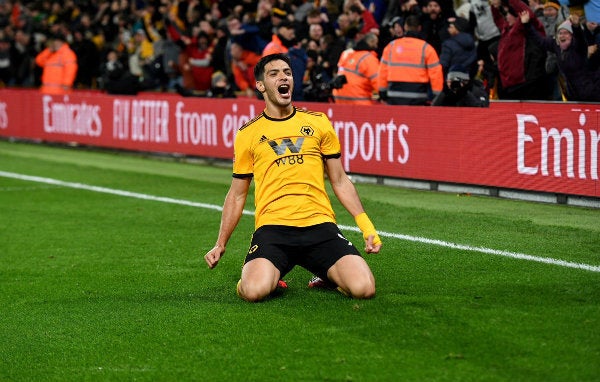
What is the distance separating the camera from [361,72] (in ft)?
57.8

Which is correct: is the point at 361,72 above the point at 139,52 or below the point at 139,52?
below

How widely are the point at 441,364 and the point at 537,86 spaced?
32.8ft

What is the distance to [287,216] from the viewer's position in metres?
8.41

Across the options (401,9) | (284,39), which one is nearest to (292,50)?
(284,39)

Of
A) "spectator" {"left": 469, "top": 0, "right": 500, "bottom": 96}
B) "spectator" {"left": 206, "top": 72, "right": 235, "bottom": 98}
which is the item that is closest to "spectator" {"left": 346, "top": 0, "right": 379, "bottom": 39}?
"spectator" {"left": 469, "top": 0, "right": 500, "bottom": 96}

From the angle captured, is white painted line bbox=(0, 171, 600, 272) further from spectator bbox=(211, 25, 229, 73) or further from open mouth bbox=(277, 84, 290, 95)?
spectator bbox=(211, 25, 229, 73)

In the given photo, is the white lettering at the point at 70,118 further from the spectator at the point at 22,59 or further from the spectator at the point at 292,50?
the spectator at the point at 22,59

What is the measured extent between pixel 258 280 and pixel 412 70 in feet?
28.9

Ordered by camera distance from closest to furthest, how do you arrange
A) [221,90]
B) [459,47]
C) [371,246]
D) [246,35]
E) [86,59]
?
[371,246] → [459,47] → [221,90] → [246,35] → [86,59]

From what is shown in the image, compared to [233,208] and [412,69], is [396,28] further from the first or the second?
[233,208]

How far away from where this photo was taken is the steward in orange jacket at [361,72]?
17.6 meters

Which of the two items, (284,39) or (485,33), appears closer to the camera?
(485,33)

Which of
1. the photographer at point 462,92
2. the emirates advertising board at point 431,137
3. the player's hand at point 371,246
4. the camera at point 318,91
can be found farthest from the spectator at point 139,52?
the player's hand at point 371,246

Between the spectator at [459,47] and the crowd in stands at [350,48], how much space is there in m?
0.01
